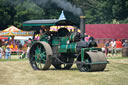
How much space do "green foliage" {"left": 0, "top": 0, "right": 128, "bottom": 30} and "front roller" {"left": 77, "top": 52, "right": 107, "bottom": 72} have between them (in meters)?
32.2

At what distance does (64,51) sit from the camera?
15.2 metres

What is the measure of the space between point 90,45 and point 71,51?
2.99 ft

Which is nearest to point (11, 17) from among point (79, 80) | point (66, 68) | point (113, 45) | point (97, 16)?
point (97, 16)

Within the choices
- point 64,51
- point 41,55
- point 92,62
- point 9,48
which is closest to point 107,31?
point 9,48

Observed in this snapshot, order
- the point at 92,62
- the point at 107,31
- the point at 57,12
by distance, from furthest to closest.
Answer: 1. the point at 57,12
2. the point at 107,31
3. the point at 92,62

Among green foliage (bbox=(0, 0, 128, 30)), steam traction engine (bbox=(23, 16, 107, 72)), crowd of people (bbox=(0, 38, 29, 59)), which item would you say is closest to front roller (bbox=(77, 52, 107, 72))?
steam traction engine (bbox=(23, 16, 107, 72))

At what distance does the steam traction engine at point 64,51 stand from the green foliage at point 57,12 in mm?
30794

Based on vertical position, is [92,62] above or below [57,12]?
below

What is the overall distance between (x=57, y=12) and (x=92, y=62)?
145 ft

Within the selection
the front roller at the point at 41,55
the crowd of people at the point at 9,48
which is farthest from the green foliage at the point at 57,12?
the front roller at the point at 41,55

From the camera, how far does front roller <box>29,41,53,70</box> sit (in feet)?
48.6

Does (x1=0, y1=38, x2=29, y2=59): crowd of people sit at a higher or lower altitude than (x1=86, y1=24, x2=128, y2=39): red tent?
lower

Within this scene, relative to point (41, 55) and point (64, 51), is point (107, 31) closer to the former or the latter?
point (64, 51)

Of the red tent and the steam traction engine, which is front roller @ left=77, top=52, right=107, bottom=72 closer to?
the steam traction engine
